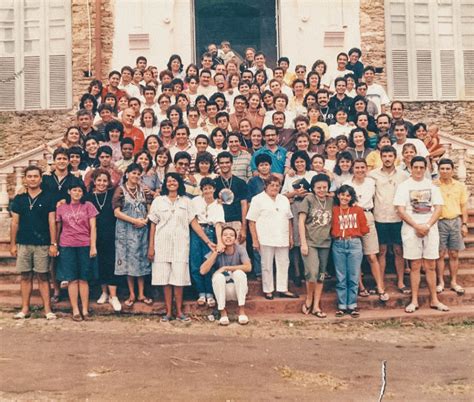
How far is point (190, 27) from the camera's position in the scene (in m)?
11.6

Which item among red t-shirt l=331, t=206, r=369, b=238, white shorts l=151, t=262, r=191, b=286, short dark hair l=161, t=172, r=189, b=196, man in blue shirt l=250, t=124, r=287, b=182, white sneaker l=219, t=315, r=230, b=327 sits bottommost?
white sneaker l=219, t=315, r=230, b=327

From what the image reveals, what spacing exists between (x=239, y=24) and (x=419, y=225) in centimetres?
828

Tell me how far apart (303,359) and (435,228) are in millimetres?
2391

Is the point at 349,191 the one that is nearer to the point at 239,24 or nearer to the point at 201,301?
the point at 201,301

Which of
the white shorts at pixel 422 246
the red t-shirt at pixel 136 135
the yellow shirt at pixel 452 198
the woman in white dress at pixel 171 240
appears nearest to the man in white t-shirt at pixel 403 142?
the yellow shirt at pixel 452 198

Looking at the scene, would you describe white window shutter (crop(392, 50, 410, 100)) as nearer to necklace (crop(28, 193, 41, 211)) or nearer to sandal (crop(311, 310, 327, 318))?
sandal (crop(311, 310, 327, 318))

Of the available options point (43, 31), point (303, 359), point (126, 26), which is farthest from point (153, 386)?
point (43, 31)

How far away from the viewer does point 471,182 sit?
1169cm

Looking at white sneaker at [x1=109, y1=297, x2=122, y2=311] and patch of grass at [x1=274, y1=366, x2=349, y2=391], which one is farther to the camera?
white sneaker at [x1=109, y1=297, x2=122, y2=311]

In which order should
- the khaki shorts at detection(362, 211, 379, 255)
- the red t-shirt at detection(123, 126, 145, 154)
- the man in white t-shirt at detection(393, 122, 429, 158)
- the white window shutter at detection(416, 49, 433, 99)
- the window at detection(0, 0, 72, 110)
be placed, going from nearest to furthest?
the khaki shorts at detection(362, 211, 379, 255) < the man in white t-shirt at detection(393, 122, 429, 158) < the red t-shirt at detection(123, 126, 145, 154) < the window at detection(0, 0, 72, 110) < the white window shutter at detection(416, 49, 433, 99)

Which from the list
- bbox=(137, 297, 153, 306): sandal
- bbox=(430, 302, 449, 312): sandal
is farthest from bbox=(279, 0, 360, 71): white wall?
bbox=(137, 297, 153, 306): sandal

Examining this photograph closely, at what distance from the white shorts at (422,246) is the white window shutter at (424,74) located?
256 inches

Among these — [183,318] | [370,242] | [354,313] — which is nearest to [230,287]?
[183,318]

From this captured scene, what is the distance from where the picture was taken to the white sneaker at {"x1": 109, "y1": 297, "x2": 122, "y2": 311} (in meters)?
6.38
